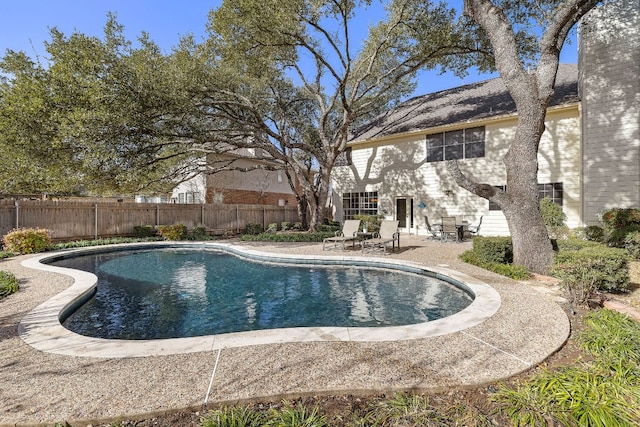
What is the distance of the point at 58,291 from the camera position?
18.9ft

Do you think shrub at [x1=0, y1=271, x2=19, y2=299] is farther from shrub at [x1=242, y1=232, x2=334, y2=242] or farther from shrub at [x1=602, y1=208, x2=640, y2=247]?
shrub at [x1=602, y1=208, x2=640, y2=247]

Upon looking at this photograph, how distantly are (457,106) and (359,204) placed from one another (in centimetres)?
726

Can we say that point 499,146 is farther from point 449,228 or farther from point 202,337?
point 202,337

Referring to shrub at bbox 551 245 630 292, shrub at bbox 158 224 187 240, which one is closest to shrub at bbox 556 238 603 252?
shrub at bbox 551 245 630 292

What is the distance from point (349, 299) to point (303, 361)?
3190 mm

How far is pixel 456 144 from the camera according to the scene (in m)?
14.9

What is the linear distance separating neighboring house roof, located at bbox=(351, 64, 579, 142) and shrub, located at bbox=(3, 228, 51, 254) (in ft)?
48.9

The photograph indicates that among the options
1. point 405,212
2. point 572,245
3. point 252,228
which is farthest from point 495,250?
point 252,228

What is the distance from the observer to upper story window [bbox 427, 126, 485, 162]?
14266 mm

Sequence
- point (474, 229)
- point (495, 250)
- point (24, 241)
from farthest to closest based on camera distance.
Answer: point (474, 229), point (24, 241), point (495, 250)

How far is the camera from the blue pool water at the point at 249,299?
4895mm

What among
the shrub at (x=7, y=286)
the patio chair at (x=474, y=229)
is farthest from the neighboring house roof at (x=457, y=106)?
the shrub at (x=7, y=286)

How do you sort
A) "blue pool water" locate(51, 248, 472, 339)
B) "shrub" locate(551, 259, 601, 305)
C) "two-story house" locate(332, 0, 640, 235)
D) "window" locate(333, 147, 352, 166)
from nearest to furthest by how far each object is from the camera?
"shrub" locate(551, 259, 601, 305) → "blue pool water" locate(51, 248, 472, 339) → "two-story house" locate(332, 0, 640, 235) → "window" locate(333, 147, 352, 166)

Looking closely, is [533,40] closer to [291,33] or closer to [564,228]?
[564,228]
